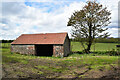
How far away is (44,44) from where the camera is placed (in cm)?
2034

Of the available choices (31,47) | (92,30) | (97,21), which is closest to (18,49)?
(31,47)

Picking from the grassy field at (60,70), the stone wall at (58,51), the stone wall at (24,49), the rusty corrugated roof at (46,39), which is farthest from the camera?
the stone wall at (24,49)

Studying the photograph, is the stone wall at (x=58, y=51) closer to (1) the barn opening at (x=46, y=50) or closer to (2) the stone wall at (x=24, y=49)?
(1) the barn opening at (x=46, y=50)

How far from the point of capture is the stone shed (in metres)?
19.2

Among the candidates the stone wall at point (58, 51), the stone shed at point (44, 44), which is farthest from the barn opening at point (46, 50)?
the stone wall at point (58, 51)

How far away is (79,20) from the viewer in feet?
76.5

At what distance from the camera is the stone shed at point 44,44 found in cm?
1919

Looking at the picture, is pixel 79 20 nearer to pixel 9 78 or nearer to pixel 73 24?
pixel 73 24

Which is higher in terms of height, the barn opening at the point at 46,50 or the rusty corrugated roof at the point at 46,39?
the rusty corrugated roof at the point at 46,39

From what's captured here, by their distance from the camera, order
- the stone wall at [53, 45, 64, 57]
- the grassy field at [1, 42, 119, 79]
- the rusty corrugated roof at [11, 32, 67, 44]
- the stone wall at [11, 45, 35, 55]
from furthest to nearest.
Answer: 1. the stone wall at [11, 45, 35, 55]
2. the rusty corrugated roof at [11, 32, 67, 44]
3. the stone wall at [53, 45, 64, 57]
4. the grassy field at [1, 42, 119, 79]

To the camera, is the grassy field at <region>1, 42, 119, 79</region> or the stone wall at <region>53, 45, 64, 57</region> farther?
the stone wall at <region>53, 45, 64, 57</region>

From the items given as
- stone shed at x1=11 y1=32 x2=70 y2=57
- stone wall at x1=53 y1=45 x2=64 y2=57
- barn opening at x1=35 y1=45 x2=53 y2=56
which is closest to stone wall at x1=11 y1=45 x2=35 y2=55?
stone shed at x1=11 y1=32 x2=70 y2=57

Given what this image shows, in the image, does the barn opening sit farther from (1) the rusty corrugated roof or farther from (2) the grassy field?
(2) the grassy field

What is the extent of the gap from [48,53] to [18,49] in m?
6.54
